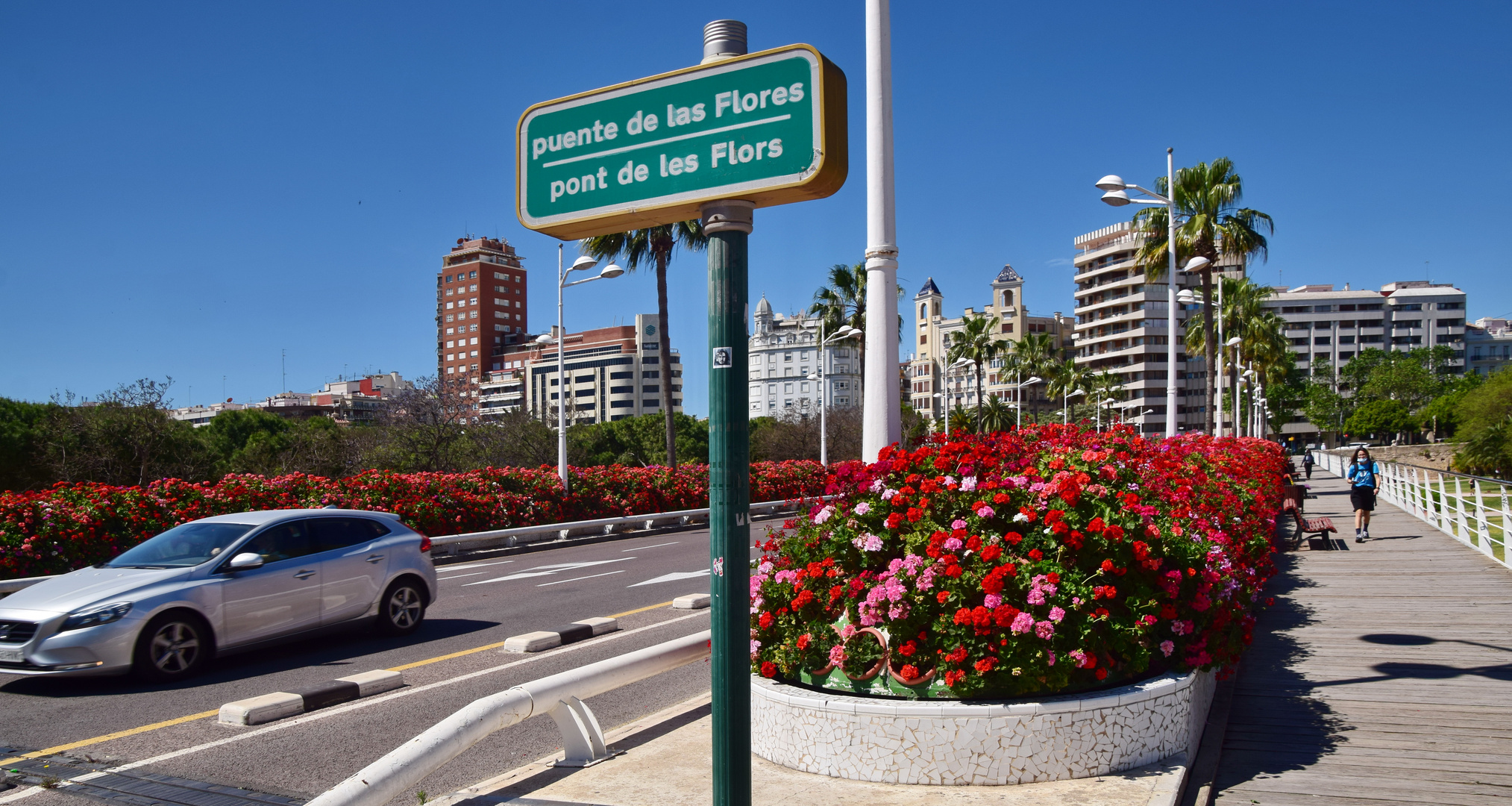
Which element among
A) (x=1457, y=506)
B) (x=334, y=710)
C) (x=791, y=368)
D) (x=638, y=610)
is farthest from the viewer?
(x=791, y=368)

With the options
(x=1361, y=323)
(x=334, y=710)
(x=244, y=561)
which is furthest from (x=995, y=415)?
(x=1361, y=323)

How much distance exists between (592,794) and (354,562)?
20.0ft

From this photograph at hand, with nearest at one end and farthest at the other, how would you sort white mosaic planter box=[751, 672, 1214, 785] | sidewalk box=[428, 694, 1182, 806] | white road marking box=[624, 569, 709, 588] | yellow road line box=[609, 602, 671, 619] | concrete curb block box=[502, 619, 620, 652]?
sidewalk box=[428, 694, 1182, 806] → white mosaic planter box=[751, 672, 1214, 785] → concrete curb block box=[502, 619, 620, 652] → yellow road line box=[609, 602, 671, 619] → white road marking box=[624, 569, 709, 588]

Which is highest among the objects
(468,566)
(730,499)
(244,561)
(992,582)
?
(730,499)

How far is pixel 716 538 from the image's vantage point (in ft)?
8.87

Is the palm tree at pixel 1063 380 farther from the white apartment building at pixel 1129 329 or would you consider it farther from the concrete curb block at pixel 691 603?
the concrete curb block at pixel 691 603

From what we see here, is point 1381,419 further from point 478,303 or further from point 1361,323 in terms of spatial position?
point 478,303

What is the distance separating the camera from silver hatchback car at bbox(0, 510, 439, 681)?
7.89 meters

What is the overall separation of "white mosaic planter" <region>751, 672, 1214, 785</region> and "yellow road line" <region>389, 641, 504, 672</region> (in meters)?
5.08

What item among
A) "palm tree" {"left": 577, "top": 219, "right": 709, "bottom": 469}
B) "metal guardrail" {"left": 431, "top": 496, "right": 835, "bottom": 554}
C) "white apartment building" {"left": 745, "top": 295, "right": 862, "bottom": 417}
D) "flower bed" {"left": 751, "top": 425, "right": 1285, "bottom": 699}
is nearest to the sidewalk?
"flower bed" {"left": 751, "top": 425, "right": 1285, "bottom": 699}

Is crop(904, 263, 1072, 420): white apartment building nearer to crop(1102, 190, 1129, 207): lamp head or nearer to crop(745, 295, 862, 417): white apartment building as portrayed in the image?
crop(745, 295, 862, 417): white apartment building

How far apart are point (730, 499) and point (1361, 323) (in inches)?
6551

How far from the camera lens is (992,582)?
4.92 metres

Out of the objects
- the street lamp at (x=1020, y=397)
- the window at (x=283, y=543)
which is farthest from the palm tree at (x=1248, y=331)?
the window at (x=283, y=543)
